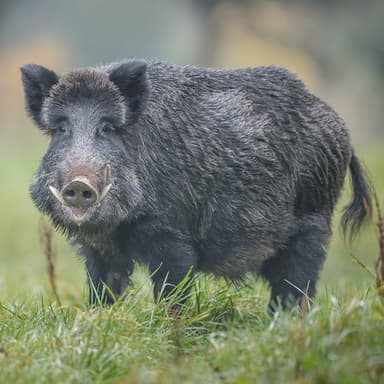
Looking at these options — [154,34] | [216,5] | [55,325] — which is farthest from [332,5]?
[55,325]

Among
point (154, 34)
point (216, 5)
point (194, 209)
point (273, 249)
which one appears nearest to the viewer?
point (194, 209)

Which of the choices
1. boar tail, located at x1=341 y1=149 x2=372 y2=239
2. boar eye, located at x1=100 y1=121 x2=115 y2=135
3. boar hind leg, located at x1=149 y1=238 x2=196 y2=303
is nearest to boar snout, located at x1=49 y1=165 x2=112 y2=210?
boar eye, located at x1=100 y1=121 x2=115 y2=135

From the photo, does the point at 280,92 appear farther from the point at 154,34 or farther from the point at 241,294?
the point at 154,34

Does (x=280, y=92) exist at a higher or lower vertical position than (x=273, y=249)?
higher

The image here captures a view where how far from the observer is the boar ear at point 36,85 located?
571 centimetres

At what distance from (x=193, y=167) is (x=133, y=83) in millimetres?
690

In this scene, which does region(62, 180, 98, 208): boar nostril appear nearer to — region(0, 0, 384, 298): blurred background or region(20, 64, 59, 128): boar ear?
region(20, 64, 59, 128): boar ear

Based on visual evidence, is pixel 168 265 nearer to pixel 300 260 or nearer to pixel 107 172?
pixel 107 172

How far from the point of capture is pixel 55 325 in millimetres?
4969

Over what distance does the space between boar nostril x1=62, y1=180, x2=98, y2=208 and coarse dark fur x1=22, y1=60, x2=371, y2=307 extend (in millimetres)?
102

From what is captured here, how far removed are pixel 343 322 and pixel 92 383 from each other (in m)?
1.25

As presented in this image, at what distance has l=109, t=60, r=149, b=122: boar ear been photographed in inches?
221

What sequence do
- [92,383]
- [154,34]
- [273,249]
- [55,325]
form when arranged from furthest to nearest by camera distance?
[154,34], [273,249], [55,325], [92,383]

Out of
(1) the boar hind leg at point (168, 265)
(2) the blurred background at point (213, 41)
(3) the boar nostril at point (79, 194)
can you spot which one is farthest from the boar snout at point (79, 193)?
(2) the blurred background at point (213, 41)
